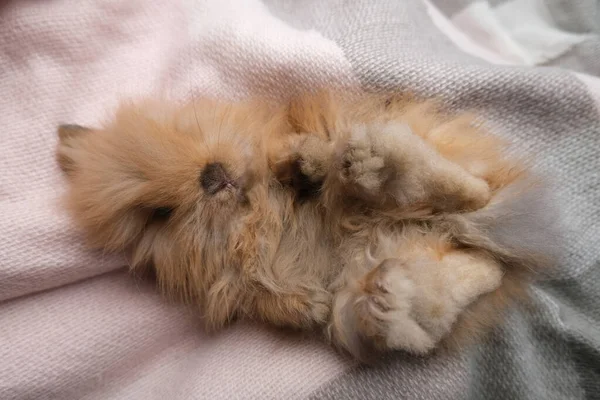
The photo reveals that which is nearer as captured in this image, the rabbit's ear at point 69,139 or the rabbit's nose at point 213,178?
the rabbit's nose at point 213,178

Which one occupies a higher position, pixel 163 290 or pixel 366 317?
pixel 366 317

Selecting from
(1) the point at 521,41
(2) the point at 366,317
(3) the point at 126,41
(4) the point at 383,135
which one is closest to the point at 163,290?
(2) the point at 366,317

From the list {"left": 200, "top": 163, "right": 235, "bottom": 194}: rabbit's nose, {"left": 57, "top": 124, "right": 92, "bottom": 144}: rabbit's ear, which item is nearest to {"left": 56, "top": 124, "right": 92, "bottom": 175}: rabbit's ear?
{"left": 57, "top": 124, "right": 92, "bottom": 144}: rabbit's ear

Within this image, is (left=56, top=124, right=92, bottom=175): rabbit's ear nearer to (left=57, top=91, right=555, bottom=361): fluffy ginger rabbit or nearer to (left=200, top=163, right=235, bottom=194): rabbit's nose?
(left=57, top=91, right=555, bottom=361): fluffy ginger rabbit

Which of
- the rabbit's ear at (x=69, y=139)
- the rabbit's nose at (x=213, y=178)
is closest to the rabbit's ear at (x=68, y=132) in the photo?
the rabbit's ear at (x=69, y=139)

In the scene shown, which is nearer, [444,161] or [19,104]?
[444,161]

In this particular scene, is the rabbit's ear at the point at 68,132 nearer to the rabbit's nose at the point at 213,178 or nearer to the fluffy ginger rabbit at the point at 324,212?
the fluffy ginger rabbit at the point at 324,212

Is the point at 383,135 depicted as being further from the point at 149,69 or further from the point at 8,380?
the point at 8,380

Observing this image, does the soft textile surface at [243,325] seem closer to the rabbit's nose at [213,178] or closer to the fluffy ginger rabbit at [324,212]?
the fluffy ginger rabbit at [324,212]
